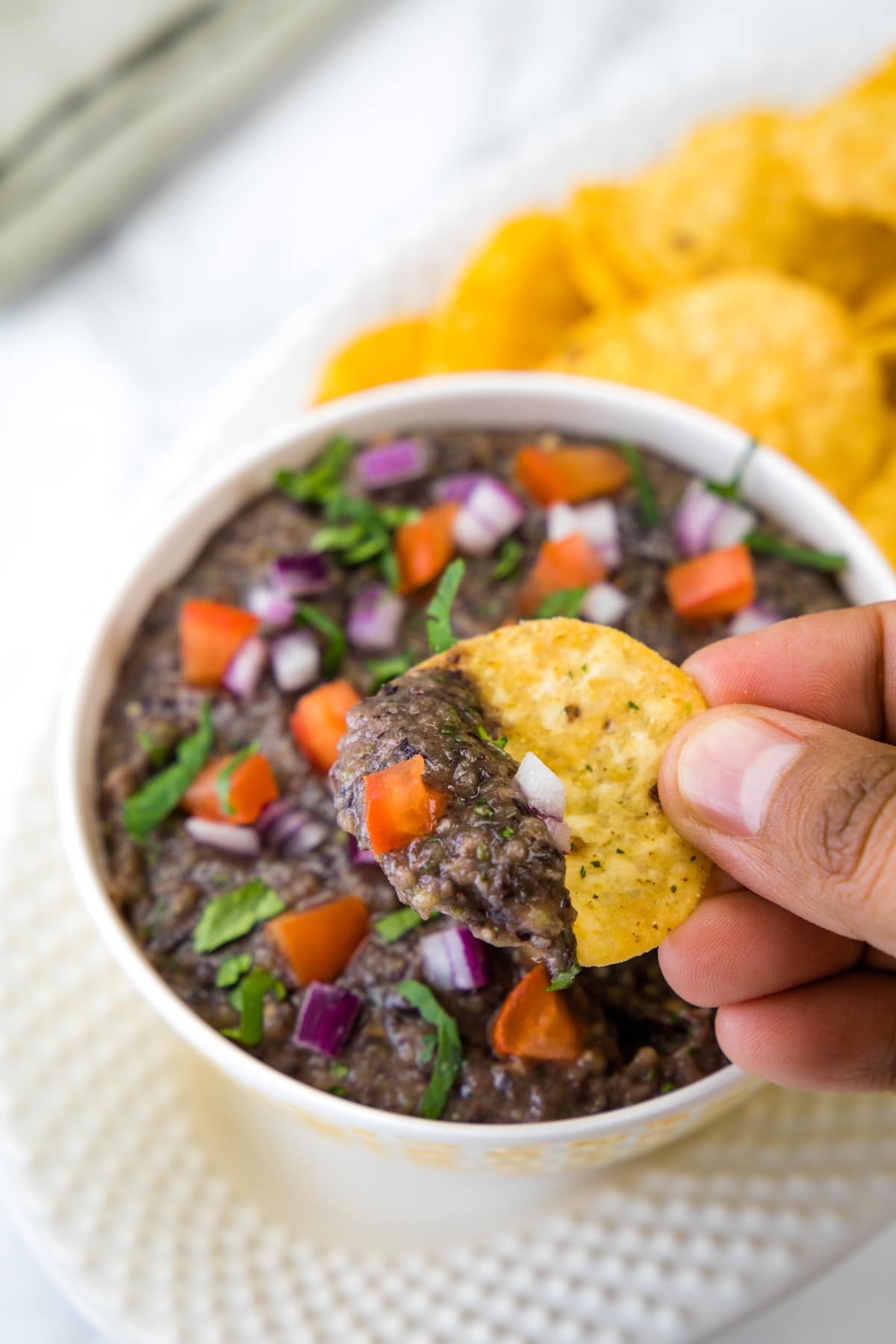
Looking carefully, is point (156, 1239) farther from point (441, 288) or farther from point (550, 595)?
point (441, 288)

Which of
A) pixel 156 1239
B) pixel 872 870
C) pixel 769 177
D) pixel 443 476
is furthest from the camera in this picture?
pixel 769 177

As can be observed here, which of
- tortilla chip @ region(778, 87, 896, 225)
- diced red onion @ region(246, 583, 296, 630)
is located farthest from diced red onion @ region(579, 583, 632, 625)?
tortilla chip @ region(778, 87, 896, 225)

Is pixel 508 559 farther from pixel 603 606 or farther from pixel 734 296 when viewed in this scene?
pixel 734 296

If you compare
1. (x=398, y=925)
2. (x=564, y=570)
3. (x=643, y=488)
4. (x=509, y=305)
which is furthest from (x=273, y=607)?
(x=509, y=305)

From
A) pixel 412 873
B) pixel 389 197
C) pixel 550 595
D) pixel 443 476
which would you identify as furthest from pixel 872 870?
pixel 389 197

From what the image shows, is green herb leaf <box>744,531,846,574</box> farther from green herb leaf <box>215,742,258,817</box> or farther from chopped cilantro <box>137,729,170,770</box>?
chopped cilantro <box>137,729,170,770</box>

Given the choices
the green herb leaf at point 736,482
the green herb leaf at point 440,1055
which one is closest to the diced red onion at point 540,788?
the green herb leaf at point 440,1055
